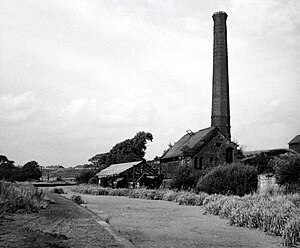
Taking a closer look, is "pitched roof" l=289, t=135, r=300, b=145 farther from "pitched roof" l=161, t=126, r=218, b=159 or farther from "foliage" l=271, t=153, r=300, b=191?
"foliage" l=271, t=153, r=300, b=191

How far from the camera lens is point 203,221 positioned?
15.6 metres

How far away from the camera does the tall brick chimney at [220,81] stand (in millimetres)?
46750

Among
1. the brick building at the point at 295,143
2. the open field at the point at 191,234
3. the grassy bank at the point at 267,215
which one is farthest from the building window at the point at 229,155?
the brick building at the point at 295,143

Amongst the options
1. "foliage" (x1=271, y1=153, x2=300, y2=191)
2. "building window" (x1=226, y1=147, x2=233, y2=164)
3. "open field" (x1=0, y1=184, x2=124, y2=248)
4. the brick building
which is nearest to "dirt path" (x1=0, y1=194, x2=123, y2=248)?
"open field" (x1=0, y1=184, x2=124, y2=248)

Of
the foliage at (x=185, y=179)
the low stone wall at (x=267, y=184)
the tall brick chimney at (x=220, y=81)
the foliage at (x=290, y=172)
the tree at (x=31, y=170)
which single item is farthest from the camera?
the tree at (x=31, y=170)

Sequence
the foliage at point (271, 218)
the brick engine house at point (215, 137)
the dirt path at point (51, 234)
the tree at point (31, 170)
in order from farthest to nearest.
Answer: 1. the tree at point (31, 170)
2. the brick engine house at point (215, 137)
3. the foliage at point (271, 218)
4. the dirt path at point (51, 234)

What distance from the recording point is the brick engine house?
40938 millimetres

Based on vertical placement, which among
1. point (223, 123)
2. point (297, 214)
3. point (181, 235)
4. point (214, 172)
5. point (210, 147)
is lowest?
point (181, 235)

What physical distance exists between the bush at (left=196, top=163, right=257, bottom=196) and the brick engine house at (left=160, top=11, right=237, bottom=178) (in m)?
14.1

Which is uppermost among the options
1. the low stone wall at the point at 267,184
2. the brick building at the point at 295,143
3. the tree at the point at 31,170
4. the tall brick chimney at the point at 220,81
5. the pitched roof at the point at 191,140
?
the tall brick chimney at the point at 220,81

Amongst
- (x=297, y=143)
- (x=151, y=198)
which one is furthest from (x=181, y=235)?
(x=297, y=143)

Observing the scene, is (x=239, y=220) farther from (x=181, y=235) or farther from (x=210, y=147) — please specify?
(x=210, y=147)

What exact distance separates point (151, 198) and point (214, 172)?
7.31m

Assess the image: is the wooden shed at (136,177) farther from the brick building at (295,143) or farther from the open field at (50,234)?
the brick building at (295,143)
